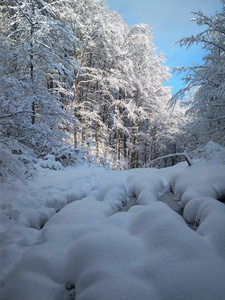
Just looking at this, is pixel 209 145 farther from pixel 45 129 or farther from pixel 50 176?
pixel 45 129

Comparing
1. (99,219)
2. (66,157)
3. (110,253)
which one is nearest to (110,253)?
(110,253)

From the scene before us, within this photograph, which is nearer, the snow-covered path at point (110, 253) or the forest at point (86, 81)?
the snow-covered path at point (110, 253)

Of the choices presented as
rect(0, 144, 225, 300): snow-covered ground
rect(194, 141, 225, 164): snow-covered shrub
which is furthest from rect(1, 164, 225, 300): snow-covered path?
rect(194, 141, 225, 164): snow-covered shrub

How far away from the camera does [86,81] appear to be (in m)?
9.41

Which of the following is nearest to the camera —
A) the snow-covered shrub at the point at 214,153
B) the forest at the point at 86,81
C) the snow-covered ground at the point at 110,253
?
the snow-covered ground at the point at 110,253

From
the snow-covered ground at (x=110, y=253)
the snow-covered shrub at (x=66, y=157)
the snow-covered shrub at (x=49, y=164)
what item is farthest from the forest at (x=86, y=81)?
the snow-covered ground at (x=110, y=253)

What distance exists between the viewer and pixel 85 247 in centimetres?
144

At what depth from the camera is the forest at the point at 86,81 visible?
5293 mm

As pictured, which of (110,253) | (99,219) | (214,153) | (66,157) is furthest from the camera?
(66,157)

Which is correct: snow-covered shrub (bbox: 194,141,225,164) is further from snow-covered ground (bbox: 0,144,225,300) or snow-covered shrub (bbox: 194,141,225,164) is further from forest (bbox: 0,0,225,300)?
snow-covered ground (bbox: 0,144,225,300)

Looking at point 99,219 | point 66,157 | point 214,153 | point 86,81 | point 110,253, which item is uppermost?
point 86,81

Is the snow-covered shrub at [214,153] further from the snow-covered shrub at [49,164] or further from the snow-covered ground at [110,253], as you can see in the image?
the snow-covered shrub at [49,164]

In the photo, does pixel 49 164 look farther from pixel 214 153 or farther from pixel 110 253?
pixel 214 153

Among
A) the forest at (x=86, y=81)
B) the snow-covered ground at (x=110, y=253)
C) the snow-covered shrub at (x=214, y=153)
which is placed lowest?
the snow-covered ground at (x=110, y=253)
